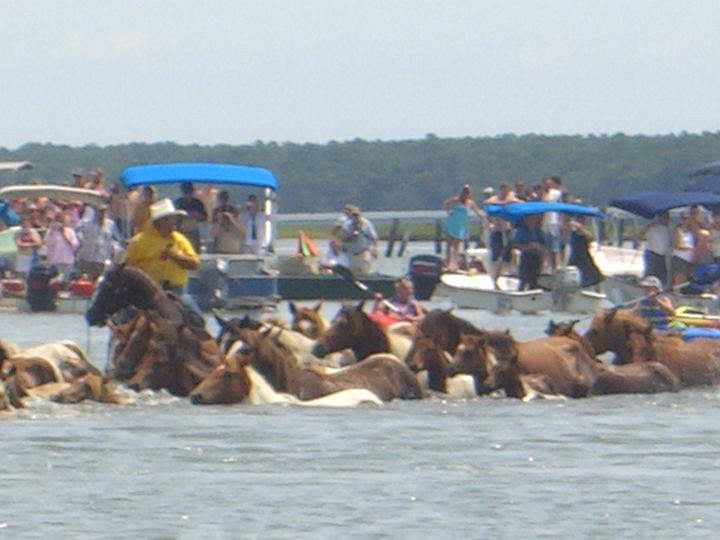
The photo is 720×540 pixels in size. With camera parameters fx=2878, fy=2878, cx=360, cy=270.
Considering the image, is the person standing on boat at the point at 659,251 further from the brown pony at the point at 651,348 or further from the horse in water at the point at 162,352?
the horse in water at the point at 162,352

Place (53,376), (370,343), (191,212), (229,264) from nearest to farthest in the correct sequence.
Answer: (53,376) < (370,343) < (191,212) < (229,264)

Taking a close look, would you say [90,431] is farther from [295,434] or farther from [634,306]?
[634,306]

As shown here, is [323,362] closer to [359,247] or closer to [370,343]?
[370,343]

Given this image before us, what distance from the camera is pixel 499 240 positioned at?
42.3 metres

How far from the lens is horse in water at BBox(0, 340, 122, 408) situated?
74.1 feet

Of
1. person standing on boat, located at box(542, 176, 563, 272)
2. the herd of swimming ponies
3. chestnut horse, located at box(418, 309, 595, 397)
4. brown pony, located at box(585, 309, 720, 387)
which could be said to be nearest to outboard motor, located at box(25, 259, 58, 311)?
person standing on boat, located at box(542, 176, 563, 272)

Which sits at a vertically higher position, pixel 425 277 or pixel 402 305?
pixel 402 305

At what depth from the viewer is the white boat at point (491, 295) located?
39938mm

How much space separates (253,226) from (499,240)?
17.4 feet

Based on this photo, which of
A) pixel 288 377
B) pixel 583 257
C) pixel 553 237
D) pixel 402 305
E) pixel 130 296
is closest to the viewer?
pixel 288 377

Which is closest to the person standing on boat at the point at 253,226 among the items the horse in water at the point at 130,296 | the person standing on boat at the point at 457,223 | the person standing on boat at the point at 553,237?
the person standing on boat at the point at 553,237

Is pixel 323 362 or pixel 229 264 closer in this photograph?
pixel 323 362

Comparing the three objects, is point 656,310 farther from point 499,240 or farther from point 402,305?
point 499,240

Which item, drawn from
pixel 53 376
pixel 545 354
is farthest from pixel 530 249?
pixel 53 376
